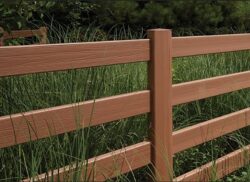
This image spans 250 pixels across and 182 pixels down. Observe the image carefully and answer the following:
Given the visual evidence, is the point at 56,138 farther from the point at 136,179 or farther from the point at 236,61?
the point at 236,61

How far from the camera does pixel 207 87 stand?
4.17 meters

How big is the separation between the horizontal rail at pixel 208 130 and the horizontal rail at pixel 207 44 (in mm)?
531

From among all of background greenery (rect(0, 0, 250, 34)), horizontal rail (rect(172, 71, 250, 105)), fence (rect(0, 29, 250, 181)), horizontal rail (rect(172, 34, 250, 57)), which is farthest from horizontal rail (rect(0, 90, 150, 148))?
background greenery (rect(0, 0, 250, 34))

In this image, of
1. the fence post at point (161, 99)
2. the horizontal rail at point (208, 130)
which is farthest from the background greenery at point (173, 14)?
the fence post at point (161, 99)

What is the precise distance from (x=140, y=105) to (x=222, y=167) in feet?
3.45

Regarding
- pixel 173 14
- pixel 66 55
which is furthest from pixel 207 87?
pixel 173 14

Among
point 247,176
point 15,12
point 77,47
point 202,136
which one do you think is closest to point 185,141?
point 202,136

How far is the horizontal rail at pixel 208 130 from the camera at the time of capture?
3.85 metres

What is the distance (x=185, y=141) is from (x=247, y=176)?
0.49 meters

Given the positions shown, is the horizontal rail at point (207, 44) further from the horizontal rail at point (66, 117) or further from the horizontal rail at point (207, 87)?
the horizontal rail at point (66, 117)

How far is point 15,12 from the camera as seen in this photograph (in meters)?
4.27

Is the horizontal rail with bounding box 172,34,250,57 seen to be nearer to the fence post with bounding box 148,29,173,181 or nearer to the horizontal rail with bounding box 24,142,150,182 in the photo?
the fence post with bounding box 148,29,173,181

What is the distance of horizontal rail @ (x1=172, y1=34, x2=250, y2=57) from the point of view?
151 inches

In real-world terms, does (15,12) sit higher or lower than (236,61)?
higher
